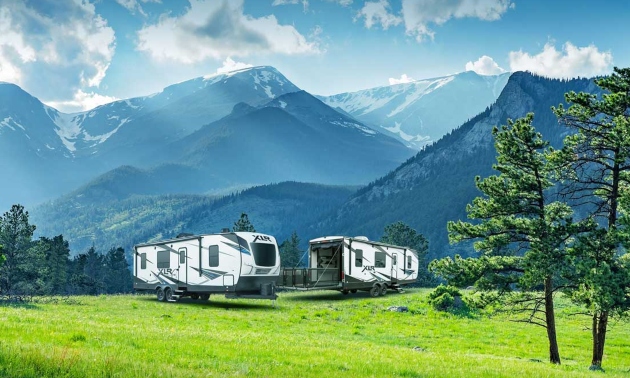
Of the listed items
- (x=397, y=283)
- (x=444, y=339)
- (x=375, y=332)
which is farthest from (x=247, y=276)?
(x=397, y=283)

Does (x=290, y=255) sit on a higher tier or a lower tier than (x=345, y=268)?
lower

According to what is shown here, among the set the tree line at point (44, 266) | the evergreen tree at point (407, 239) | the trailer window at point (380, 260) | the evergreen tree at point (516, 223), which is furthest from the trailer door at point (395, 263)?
the evergreen tree at point (407, 239)

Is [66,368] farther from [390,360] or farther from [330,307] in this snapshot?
[330,307]

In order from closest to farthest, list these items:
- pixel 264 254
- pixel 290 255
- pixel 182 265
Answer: pixel 264 254
pixel 182 265
pixel 290 255

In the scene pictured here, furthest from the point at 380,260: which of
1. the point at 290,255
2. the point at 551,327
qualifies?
the point at 290,255

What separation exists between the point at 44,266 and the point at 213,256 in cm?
5432

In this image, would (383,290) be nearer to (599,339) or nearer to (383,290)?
(383,290)

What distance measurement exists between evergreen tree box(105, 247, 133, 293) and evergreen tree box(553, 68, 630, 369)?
98088mm

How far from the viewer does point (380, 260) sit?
4372cm

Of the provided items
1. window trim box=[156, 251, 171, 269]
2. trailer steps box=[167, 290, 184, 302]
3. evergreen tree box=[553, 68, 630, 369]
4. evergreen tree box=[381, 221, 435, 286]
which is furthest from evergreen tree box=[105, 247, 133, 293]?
evergreen tree box=[553, 68, 630, 369]

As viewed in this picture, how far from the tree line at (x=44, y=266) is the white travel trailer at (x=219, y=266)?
31.5 feet

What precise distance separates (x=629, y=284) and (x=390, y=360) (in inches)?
370

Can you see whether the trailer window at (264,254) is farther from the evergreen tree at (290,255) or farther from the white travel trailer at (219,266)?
the evergreen tree at (290,255)

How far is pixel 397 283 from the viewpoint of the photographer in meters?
45.5
